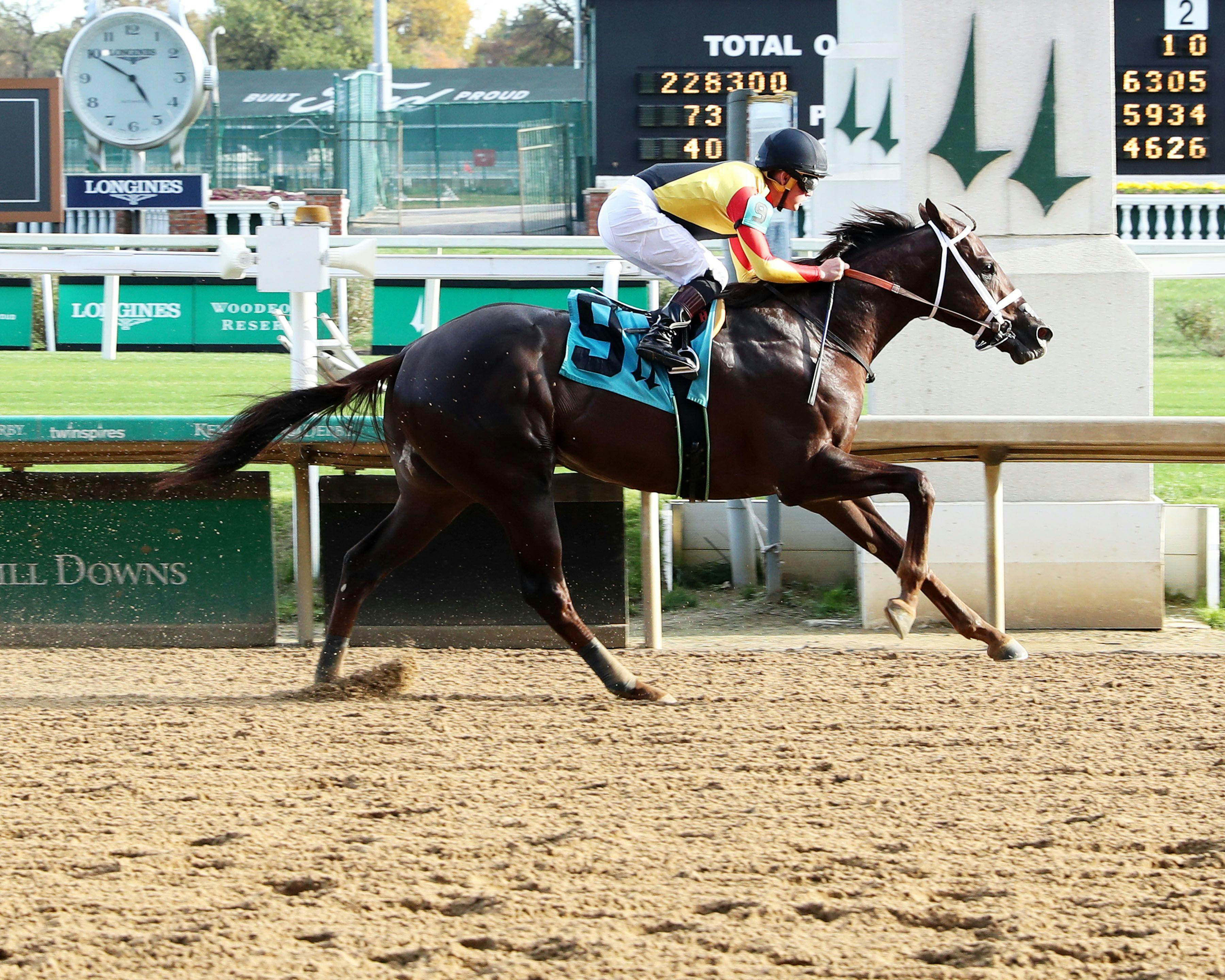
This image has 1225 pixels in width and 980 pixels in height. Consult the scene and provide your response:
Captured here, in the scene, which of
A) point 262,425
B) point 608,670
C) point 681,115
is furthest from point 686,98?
point 608,670

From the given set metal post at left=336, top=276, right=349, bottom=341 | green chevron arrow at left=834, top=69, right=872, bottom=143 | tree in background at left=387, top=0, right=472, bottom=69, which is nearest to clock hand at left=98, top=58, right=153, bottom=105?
metal post at left=336, top=276, right=349, bottom=341

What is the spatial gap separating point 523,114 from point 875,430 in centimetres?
2521

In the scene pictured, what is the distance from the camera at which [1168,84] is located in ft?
50.7

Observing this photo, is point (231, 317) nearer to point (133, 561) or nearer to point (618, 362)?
point (133, 561)

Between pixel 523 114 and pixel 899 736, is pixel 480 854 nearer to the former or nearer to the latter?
pixel 899 736

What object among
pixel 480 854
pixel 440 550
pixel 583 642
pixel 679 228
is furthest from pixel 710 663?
pixel 480 854

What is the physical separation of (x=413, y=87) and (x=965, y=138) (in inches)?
1548

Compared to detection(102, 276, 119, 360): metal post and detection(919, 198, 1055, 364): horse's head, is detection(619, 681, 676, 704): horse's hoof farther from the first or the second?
detection(102, 276, 119, 360): metal post

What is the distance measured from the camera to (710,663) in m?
5.68

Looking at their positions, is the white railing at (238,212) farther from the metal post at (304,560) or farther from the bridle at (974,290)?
the bridle at (974,290)

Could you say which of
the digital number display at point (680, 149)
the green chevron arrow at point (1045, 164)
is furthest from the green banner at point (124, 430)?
the digital number display at point (680, 149)

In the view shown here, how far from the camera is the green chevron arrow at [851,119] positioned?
16328 millimetres

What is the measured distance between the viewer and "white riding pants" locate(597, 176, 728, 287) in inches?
199

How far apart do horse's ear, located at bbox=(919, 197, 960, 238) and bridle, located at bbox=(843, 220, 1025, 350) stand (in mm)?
17
